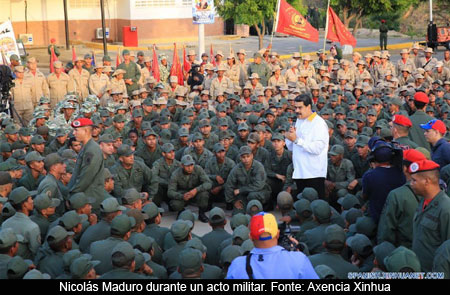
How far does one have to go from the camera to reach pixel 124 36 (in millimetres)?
32844

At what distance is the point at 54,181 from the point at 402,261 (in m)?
4.82

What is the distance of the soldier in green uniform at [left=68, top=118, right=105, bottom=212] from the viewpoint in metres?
8.51

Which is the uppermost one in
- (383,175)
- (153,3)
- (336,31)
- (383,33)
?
(153,3)

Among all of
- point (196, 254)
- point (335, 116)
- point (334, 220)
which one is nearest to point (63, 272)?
point (196, 254)

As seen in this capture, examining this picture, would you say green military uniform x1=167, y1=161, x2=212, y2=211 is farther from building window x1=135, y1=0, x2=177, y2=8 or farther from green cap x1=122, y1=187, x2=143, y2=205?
building window x1=135, y1=0, x2=177, y2=8

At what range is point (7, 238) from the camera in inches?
263

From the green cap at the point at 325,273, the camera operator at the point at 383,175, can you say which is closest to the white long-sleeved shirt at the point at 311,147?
the camera operator at the point at 383,175

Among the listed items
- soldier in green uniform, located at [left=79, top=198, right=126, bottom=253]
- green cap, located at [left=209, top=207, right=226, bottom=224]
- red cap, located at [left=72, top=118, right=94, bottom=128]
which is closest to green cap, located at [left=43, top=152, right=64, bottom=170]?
red cap, located at [left=72, top=118, right=94, bottom=128]

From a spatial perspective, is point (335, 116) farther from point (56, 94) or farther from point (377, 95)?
point (56, 94)

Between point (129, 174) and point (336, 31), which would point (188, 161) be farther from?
point (336, 31)

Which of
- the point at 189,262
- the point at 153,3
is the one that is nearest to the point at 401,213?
the point at 189,262

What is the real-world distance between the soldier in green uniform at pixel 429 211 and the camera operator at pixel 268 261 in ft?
5.11

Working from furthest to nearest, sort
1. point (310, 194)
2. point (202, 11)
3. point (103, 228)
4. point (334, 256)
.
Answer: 1. point (202, 11)
2. point (310, 194)
3. point (103, 228)
4. point (334, 256)

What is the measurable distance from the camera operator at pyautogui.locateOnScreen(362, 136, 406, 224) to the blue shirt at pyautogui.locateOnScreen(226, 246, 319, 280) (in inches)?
104
